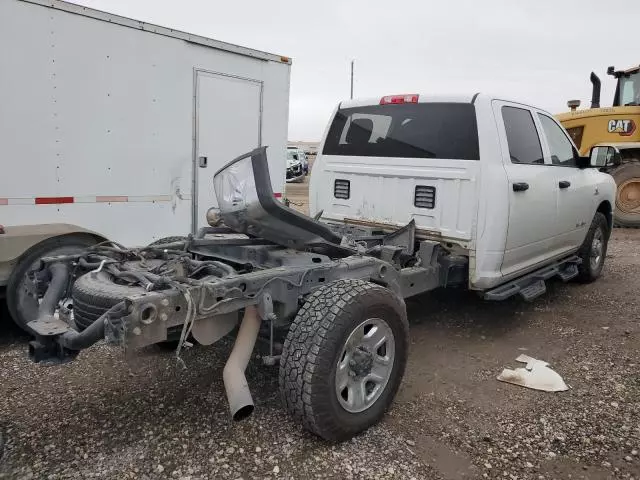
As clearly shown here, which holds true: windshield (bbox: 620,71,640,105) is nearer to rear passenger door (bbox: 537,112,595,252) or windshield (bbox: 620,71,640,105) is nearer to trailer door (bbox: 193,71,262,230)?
rear passenger door (bbox: 537,112,595,252)

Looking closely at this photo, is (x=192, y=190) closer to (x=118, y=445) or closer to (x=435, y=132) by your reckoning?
Answer: (x=435, y=132)

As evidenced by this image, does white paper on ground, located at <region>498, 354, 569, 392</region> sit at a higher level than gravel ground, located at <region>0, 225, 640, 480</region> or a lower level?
higher

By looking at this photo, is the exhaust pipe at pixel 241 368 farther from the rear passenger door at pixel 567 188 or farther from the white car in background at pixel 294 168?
the white car in background at pixel 294 168

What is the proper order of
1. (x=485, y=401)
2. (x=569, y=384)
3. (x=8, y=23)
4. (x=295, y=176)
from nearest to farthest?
(x=485, y=401), (x=569, y=384), (x=8, y=23), (x=295, y=176)

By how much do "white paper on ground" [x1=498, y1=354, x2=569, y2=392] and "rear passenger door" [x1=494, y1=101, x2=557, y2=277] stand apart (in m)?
0.79

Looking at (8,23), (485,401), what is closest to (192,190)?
(8,23)

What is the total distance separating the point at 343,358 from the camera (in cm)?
307

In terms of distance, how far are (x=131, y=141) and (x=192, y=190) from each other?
2.85 ft

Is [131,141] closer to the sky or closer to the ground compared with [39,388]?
closer to the sky

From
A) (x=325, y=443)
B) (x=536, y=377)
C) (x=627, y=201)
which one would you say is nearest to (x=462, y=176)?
(x=536, y=377)

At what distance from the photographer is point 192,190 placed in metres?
6.02

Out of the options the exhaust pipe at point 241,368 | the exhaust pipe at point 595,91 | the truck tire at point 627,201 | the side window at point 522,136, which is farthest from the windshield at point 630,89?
the exhaust pipe at point 241,368

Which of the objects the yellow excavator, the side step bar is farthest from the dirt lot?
the yellow excavator

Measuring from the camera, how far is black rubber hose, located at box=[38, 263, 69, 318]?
3160 millimetres
